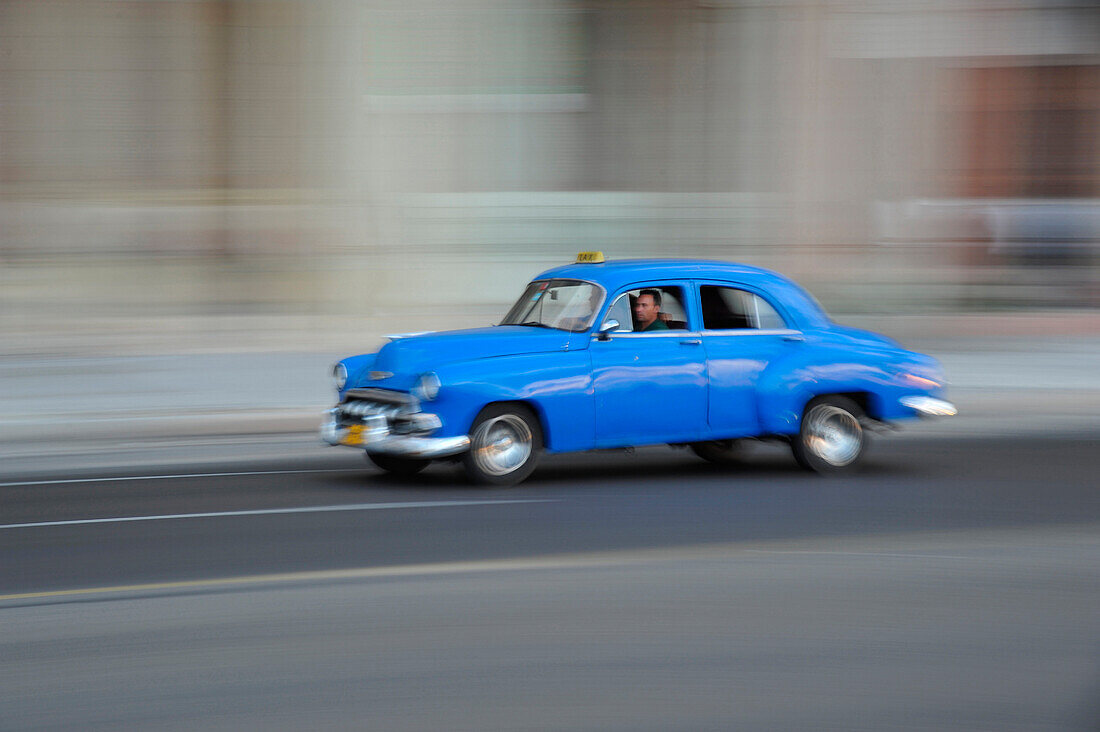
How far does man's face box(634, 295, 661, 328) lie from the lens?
929 cm

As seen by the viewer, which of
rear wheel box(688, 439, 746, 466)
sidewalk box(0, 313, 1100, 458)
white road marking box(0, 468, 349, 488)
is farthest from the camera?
sidewalk box(0, 313, 1100, 458)

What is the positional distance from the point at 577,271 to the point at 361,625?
14.2 ft

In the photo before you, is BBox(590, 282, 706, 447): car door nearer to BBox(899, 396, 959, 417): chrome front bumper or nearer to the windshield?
the windshield

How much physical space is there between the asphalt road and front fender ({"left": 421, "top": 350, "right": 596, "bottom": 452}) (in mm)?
404

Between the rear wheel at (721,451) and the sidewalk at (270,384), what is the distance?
9.44 feet

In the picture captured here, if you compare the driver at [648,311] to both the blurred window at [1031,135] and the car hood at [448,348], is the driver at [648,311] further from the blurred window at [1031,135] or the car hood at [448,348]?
the blurred window at [1031,135]

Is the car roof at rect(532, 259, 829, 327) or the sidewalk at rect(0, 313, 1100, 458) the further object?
the sidewalk at rect(0, 313, 1100, 458)

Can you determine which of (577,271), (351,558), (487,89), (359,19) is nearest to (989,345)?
(487,89)

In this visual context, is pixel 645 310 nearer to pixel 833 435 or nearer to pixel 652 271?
pixel 652 271

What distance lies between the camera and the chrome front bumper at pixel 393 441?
8664 mm

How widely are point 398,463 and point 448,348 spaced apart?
1.19 metres

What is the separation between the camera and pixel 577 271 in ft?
31.6

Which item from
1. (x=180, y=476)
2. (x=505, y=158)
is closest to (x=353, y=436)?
(x=180, y=476)

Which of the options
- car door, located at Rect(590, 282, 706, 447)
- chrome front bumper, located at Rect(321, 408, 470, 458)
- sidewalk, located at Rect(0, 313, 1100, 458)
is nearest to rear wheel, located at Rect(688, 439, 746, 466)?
car door, located at Rect(590, 282, 706, 447)
